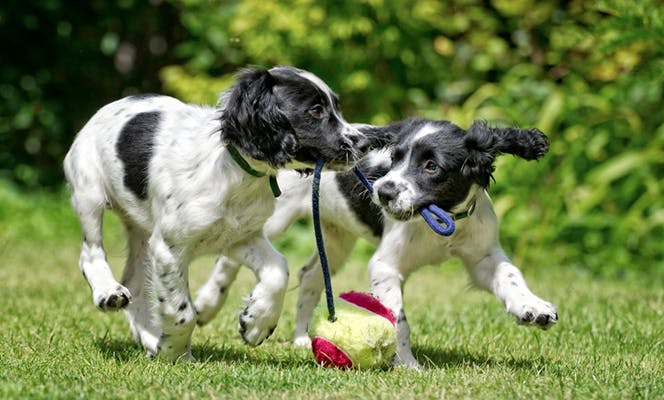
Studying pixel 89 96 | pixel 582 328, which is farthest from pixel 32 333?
pixel 89 96

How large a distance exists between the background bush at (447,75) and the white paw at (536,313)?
7.96ft

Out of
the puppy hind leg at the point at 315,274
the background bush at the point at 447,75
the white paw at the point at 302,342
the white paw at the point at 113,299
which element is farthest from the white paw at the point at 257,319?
the background bush at the point at 447,75

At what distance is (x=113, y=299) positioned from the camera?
13.6 ft

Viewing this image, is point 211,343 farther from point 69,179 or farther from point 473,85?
point 473,85

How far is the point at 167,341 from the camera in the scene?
427cm

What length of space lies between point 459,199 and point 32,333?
6.85ft

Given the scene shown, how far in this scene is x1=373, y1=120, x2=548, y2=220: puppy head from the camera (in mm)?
4301

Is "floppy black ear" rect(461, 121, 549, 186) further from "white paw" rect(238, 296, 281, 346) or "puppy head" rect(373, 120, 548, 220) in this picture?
"white paw" rect(238, 296, 281, 346)

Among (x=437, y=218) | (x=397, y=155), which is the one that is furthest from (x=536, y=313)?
(x=397, y=155)

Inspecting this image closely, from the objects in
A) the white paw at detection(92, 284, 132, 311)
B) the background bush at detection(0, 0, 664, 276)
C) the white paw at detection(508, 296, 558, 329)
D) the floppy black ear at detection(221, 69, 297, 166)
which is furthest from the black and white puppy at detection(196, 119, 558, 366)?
the background bush at detection(0, 0, 664, 276)

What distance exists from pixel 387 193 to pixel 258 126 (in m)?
0.65

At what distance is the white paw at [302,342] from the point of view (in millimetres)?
5039

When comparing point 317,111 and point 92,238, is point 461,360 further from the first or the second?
point 92,238

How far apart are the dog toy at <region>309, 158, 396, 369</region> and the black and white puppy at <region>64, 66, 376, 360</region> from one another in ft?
0.64
